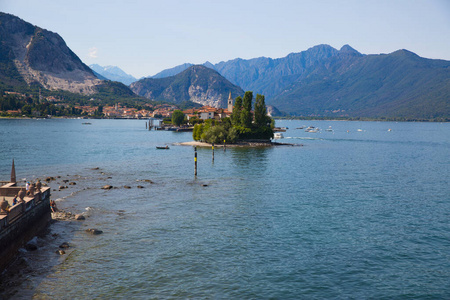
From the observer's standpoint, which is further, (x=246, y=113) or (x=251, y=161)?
(x=246, y=113)

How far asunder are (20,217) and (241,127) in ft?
368

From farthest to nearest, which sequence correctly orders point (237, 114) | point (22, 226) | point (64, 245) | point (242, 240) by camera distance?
point (237, 114) < point (242, 240) < point (64, 245) < point (22, 226)

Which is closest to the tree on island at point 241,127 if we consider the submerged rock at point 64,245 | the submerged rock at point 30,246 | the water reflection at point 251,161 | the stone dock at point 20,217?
the water reflection at point 251,161

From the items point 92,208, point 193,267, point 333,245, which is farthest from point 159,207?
point 333,245

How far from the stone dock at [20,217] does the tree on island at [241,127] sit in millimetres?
95132

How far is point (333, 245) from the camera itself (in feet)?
109

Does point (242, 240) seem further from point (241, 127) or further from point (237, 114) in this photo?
point (237, 114)

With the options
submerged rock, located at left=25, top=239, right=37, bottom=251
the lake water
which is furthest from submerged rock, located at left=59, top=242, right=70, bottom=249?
submerged rock, located at left=25, top=239, right=37, bottom=251

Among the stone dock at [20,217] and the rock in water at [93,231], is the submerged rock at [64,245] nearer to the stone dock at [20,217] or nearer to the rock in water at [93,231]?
the stone dock at [20,217]

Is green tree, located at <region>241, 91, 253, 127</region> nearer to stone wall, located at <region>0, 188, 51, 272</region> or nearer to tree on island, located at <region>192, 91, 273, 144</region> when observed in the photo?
tree on island, located at <region>192, 91, 273, 144</region>

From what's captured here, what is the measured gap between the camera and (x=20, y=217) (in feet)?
96.7

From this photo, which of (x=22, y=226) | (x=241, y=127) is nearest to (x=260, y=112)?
(x=241, y=127)

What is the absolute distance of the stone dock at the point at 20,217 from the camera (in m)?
26.4

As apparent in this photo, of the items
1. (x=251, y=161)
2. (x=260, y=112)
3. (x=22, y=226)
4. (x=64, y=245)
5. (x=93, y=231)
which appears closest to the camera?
(x=22, y=226)
